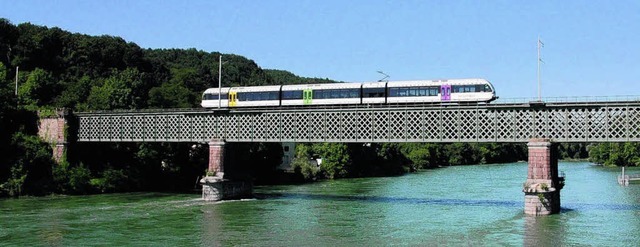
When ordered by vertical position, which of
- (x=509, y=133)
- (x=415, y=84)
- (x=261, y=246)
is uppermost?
(x=415, y=84)

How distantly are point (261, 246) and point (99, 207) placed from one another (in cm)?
2256

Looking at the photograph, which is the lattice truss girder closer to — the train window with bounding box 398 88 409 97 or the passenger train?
the passenger train

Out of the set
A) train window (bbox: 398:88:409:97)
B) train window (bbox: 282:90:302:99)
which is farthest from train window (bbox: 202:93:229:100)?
train window (bbox: 398:88:409:97)

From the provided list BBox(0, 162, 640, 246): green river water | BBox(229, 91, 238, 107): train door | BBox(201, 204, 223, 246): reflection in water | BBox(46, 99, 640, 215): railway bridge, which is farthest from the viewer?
BBox(229, 91, 238, 107): train door

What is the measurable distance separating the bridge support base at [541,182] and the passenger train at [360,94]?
10079mm

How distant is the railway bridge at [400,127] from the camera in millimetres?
46281

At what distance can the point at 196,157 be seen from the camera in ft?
262

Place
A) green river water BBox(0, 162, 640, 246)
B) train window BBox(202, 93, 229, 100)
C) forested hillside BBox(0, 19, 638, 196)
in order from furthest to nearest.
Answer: train window BBox(202, 93, 229, 100)
forested hillside BBox(0, 19, 638, 196)
green river water BBox(0, 162, 640, 246)

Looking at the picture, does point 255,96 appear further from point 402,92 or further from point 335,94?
point 402,92

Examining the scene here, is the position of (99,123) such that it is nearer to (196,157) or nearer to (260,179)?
(196,157)

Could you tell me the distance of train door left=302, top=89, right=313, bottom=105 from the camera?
63.1m

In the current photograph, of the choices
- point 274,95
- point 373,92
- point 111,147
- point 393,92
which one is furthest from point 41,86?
point 393,92

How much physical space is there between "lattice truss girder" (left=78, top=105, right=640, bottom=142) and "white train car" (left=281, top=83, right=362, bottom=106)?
18.3 ft

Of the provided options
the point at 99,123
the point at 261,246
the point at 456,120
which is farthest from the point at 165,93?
the point at 261,246
